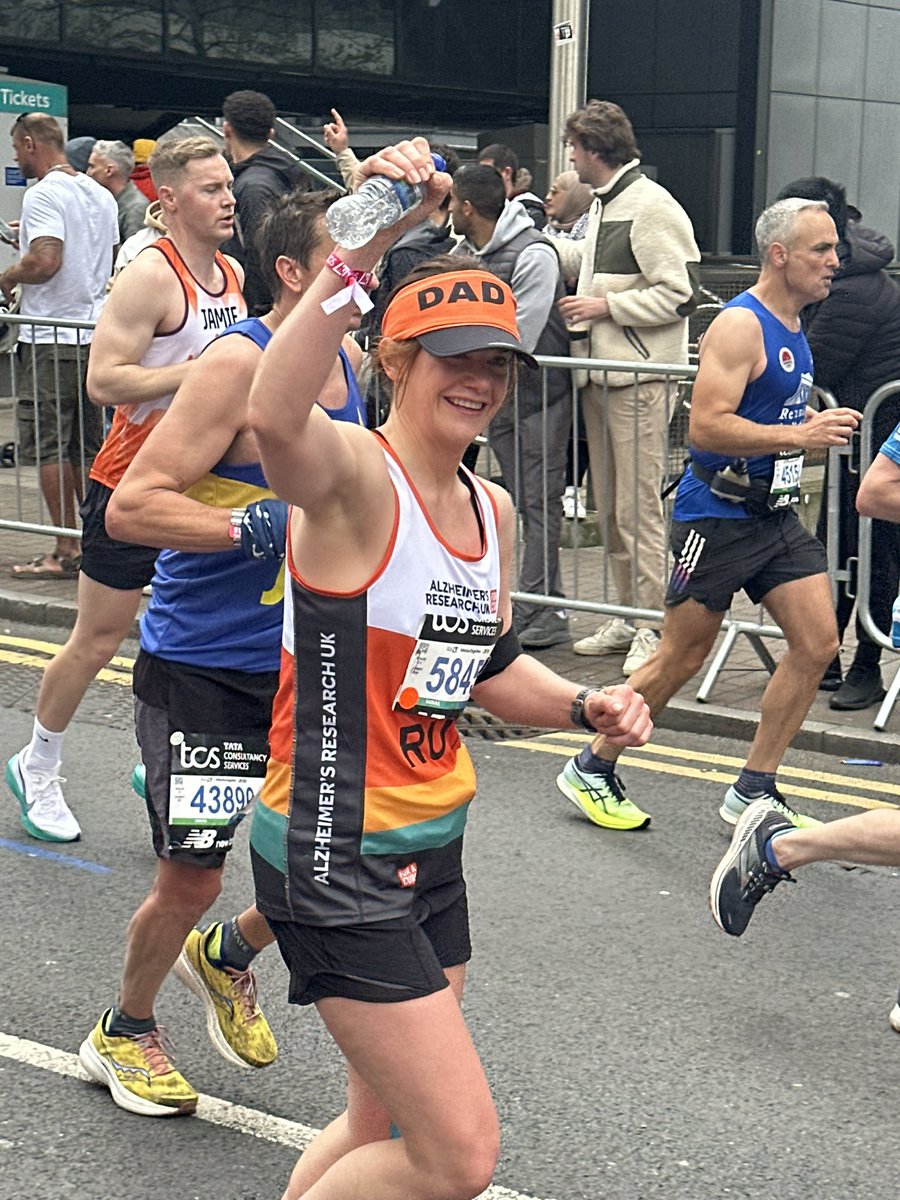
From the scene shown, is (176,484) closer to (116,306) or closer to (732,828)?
(116,306)

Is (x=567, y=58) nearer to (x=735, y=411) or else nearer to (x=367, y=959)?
(x=735, y=411)

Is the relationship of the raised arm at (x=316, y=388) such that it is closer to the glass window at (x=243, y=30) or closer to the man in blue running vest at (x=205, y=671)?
the man in blue running vest at (x=205, y=671)

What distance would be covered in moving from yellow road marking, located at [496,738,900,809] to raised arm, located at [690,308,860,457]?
1.34m

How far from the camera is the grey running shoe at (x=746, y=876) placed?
4.70 meters

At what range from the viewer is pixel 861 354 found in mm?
7961

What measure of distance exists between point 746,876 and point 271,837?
1946 mm

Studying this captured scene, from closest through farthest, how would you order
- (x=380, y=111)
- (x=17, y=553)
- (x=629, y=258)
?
(x=629, y=258) < (x=17, y=553) < (x=380, y=111)

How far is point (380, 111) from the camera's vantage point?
1033 inches

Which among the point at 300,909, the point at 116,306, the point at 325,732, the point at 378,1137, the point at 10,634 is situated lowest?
the point at 10,634

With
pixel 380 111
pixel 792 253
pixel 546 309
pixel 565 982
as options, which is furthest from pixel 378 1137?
pixel 380 111

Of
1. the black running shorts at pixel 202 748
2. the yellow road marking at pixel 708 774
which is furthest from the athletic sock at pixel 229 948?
the yellow road marking at pixel 708 774

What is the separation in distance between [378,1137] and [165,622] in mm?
1596

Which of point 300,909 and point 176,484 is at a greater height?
point 176,484

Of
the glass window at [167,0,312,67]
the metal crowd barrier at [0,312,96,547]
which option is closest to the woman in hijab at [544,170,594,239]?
the metal crowd barrier at [0,312,96,547]
